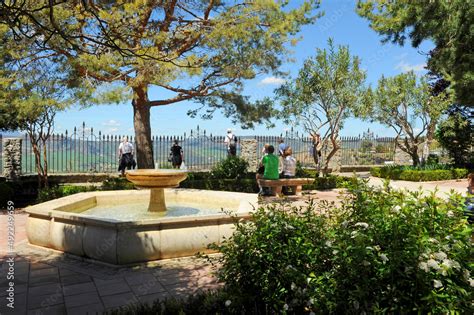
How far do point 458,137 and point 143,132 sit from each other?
63.2 feet

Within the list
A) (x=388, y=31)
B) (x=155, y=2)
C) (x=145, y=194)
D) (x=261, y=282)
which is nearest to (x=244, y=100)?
(x=155, y=2)

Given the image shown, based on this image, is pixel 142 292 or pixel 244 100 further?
pixel 244 100

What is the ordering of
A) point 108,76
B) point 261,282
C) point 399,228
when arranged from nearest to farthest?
point 399,228 → point 261,282 → point 108,76

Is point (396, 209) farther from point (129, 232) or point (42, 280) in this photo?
point (42, 280)

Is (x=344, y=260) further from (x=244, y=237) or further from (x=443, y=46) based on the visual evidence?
(x=443, y=46)

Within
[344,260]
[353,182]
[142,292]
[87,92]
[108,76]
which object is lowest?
[142,292]

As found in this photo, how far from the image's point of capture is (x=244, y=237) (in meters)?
3.47

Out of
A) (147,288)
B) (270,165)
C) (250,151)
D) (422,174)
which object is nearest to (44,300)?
(147,288)

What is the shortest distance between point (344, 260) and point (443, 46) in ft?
48.0

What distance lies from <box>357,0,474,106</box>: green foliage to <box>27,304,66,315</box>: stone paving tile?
12388 millimetres

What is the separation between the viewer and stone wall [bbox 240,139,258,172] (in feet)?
66.0

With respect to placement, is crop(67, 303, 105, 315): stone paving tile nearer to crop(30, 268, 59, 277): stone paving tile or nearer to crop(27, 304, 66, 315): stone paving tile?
crop(27, 304, 66, 315): stone paving tile

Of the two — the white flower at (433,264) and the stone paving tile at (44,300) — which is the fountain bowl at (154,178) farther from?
the white flower at (433,264)

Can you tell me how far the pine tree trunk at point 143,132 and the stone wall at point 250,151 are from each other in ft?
22.8
